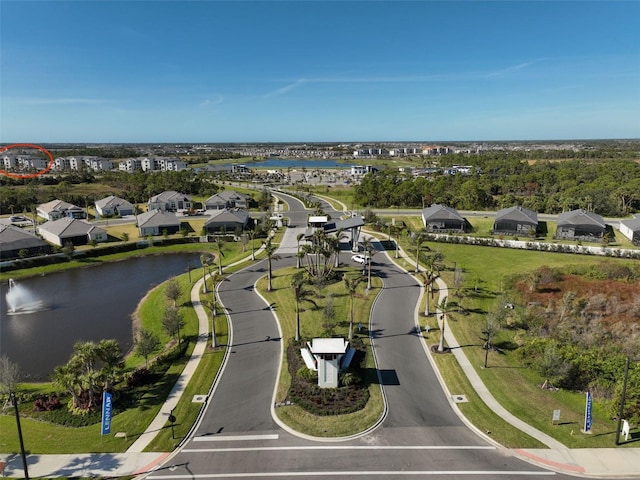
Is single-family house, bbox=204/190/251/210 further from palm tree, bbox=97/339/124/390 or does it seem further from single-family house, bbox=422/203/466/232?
palm tree, bbox=97/339/124/390

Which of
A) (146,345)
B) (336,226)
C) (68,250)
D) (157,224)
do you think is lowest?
(146,345)

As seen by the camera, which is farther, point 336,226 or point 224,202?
point 224,202

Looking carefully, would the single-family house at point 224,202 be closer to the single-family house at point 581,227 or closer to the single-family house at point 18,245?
the single-family house at point 18,245

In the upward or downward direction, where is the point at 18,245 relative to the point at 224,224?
downward

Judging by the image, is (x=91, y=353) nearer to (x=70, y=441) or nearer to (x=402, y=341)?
(x=70, y=441)

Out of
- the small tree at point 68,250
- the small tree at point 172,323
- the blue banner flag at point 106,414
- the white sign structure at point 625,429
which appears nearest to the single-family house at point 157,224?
the small tree at point 68,250

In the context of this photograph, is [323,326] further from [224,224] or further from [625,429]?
[224,224]

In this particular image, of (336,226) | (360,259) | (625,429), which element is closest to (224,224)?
(336,226)

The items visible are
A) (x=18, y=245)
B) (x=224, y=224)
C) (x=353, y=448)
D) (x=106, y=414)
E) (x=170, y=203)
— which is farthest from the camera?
(x=170, y=203)
